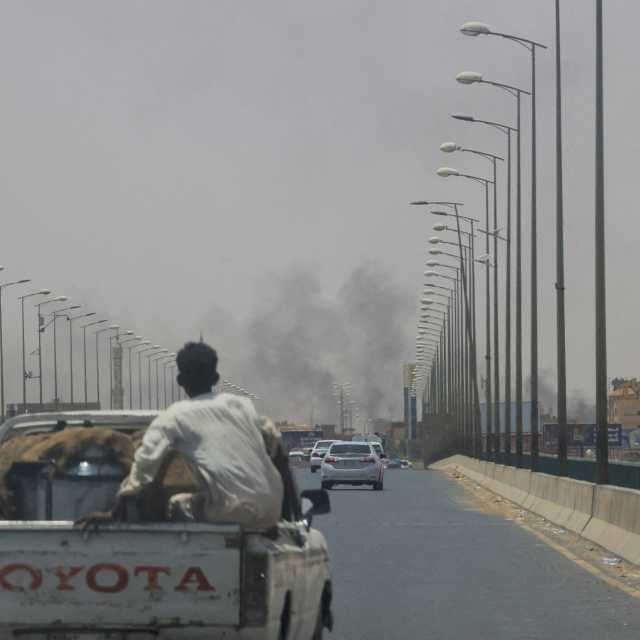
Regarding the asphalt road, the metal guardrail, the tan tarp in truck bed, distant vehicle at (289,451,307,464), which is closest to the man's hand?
the tan tarp in truck bed

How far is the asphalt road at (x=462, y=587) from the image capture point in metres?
15.7

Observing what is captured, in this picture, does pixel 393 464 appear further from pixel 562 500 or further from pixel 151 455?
pixel 151 455

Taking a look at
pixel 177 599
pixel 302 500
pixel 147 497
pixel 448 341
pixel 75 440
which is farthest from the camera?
pixel 448 341

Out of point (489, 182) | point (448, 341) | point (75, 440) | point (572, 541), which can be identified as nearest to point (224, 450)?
point (75, 440)

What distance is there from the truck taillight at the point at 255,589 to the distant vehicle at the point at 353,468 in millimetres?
46163

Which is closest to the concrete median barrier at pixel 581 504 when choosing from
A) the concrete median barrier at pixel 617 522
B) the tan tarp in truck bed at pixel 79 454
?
the concrete median barrier at pixel 617 522

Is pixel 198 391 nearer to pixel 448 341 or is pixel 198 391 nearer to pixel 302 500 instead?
pixel 302 500

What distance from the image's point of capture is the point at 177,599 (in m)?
9.13

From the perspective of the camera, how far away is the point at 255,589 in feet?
30.0

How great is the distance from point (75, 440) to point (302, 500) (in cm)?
160

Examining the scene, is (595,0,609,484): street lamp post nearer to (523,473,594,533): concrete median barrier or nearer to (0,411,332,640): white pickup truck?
(523,473,594,533): concrete median barrier

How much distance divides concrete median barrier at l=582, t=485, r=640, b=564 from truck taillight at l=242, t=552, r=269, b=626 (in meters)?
14.6

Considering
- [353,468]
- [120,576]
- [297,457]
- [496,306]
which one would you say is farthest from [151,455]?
[297,457]

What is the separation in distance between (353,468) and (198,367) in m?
45.8
